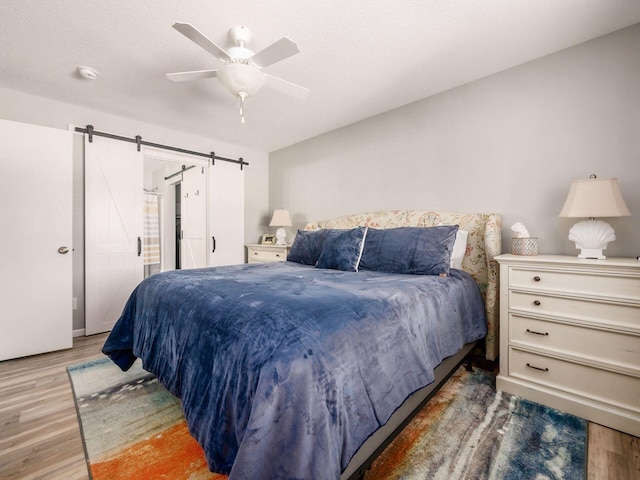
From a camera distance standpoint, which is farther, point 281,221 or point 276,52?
point 281,221

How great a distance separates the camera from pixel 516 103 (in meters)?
2.41

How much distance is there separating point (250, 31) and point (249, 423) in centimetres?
230

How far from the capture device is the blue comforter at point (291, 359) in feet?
2.81

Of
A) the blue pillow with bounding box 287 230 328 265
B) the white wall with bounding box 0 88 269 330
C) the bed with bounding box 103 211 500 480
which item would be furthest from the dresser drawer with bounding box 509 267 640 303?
the white wall with bounding box 0 88 269 330

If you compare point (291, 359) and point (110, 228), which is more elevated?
point (110, 228)

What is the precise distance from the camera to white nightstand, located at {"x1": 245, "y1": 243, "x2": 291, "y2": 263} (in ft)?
13.1

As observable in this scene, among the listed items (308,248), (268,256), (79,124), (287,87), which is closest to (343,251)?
(308,248)

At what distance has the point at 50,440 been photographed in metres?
1.53

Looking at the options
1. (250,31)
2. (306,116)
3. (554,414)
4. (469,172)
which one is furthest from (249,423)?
(306,116)

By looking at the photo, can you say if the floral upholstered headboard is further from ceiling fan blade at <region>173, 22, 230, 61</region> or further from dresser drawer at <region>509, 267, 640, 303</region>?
ceiling fan blade at <region>173, 22, 230, 61</region>

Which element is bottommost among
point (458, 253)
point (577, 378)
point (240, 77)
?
point (577, 378)

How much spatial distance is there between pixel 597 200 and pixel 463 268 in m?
1.04

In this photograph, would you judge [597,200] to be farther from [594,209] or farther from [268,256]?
[268,256]

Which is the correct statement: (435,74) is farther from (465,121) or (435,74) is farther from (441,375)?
(441,375)
